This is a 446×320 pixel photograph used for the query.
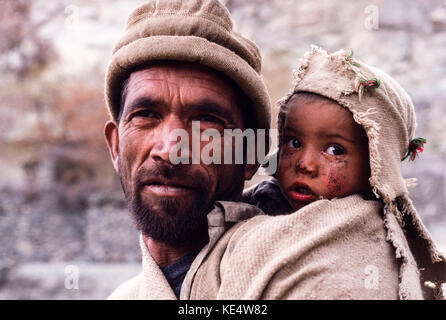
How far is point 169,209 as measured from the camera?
1.76 m

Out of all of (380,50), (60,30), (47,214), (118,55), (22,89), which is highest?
(60,30)

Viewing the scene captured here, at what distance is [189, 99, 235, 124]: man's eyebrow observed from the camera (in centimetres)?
184

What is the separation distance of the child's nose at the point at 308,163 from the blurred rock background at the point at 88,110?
10.9 meters

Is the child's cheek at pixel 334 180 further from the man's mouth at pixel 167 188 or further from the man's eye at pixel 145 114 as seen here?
the man's eye at pixel 145 114

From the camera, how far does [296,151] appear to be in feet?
6.53

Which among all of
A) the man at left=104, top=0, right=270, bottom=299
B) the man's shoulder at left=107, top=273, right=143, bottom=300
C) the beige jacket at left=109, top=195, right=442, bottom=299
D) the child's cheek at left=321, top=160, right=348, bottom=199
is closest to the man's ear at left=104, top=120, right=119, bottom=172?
the man at left=104, top=0, right=270, bottom=299

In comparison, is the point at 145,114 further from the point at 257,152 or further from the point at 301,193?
the point at 301,193

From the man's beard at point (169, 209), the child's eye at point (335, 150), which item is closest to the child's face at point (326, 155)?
the child's eye at point (335, 150)

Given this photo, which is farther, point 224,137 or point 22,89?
point 22,89

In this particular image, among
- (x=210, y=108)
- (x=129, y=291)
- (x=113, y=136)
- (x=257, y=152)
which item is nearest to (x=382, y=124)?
(x=257, y=152)

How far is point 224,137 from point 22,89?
18.1 meters

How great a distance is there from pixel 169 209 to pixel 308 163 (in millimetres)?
567
